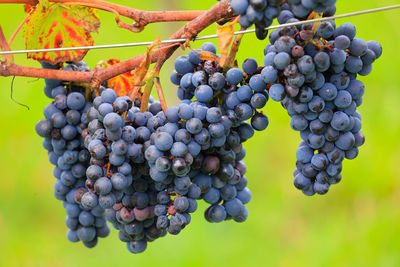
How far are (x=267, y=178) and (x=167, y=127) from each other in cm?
150

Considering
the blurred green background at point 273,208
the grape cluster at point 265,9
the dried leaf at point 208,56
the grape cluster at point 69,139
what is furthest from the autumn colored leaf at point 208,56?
the blurred green background at point 273,208

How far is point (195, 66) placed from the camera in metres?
0.79

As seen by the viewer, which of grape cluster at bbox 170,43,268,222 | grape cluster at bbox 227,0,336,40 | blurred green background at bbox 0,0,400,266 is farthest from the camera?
blurred green background at bbox 0,0,400,266

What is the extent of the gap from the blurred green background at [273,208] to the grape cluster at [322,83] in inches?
42.4

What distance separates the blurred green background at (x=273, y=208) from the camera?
1.79 m

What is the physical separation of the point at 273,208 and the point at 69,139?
1338 millimetres

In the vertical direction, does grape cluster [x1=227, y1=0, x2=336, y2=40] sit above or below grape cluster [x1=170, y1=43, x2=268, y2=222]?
above

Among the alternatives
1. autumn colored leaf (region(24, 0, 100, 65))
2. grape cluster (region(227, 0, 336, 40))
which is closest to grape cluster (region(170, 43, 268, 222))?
grape cluster (region(227, 0, 336, 40))

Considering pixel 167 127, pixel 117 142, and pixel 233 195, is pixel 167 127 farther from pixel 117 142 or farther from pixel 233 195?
pixel 233 195

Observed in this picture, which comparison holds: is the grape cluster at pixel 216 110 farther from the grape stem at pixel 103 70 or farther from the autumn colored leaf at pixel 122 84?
the autumn colored leaf at pixel 122 84

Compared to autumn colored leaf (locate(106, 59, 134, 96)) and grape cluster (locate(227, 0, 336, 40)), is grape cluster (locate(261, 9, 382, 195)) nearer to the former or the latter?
grape cluster (locate(227, 0, 336, 40))

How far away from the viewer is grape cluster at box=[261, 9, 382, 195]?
64 centimetres

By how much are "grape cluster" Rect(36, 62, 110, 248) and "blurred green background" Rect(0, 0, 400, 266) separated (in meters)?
0.92

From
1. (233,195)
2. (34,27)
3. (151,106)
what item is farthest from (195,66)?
(34,27)
